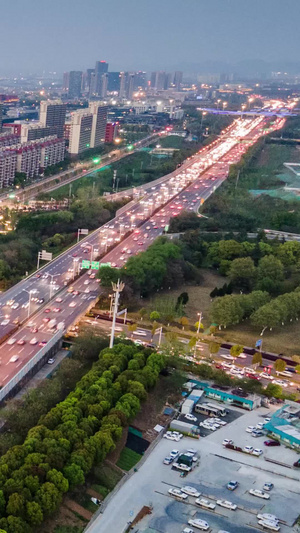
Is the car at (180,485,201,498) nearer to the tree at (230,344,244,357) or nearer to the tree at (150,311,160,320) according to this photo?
the tree at (230,344,244,357)

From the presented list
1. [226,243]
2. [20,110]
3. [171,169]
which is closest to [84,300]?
[226,243]

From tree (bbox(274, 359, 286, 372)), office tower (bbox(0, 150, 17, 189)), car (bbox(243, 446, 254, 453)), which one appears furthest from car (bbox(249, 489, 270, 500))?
office tower (bbox(0, 150, 17, 189))

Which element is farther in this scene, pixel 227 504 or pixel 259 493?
pixel 259 493

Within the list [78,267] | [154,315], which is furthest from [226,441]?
[78,267]

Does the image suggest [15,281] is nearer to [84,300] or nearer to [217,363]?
[84,300]

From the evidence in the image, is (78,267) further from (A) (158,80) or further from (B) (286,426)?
(A) (158,80)

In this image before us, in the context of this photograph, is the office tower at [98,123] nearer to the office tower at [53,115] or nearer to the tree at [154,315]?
the office tower at [53,115]
